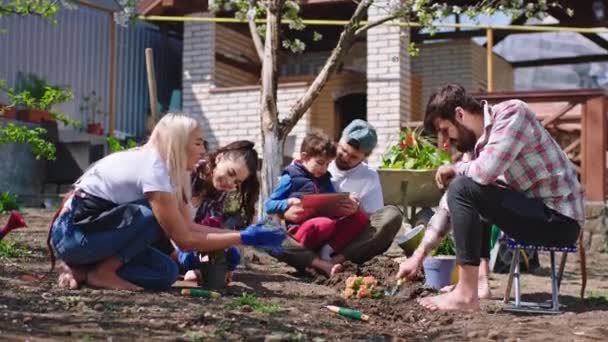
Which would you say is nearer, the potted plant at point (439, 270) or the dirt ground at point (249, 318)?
the dirt ground at point (249, 318)

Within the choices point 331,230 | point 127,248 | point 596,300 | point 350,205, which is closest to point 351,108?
point 331,230

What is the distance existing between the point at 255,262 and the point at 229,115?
6.49 meters

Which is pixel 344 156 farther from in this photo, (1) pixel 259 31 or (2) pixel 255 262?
(1) pixel 259 31

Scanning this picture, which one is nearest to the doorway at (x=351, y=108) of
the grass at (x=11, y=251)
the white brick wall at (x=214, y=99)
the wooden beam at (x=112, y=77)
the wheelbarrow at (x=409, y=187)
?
the white brick wall at (x=214, y=99)

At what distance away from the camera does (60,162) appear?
10.2 metres

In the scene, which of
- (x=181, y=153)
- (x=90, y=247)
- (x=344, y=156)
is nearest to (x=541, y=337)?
(x=181, y=153)

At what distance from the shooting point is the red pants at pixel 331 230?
499 centimetres

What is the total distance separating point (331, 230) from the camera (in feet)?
16.5

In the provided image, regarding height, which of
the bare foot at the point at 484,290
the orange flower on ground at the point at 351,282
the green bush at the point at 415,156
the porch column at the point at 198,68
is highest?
the porch column at the point at 198,68

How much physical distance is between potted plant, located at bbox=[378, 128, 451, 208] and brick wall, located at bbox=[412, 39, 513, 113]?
668 centimetres

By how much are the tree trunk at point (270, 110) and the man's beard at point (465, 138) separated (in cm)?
234

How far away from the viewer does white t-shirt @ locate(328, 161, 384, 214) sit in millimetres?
5191

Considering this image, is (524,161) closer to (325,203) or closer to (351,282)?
(351,282)

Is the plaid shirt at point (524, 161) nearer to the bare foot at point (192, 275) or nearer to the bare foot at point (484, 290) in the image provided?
the bare foot at point (484, 290)
